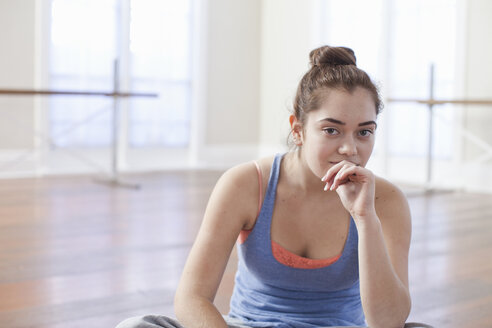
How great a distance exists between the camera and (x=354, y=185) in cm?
119

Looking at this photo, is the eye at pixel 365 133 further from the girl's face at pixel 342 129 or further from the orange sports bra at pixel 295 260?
the orange sports bra at pixel 295 260

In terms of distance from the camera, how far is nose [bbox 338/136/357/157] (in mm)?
1185

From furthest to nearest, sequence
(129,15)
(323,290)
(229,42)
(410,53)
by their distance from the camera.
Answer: (229,42) → (129,15) → (410,53) → (323,290)

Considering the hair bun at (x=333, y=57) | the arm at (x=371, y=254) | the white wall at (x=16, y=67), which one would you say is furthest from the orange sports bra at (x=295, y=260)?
the white wall at (x=16, y=67)

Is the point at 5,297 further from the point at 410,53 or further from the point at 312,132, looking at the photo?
the point at 410,53

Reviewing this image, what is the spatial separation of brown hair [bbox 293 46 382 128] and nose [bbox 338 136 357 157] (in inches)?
3.5

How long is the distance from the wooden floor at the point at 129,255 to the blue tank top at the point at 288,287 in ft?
2.37

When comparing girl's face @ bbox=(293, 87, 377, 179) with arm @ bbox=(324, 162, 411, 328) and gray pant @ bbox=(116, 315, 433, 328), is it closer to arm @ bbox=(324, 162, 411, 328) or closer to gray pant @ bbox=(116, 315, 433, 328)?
arm @ bbox=(324, 162, 411, 328)

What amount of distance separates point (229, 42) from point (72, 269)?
16.5ft

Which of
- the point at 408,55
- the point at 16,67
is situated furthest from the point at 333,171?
the point at 16,67

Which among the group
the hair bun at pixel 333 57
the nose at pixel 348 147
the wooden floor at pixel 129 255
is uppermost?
the hair bun at pixel 333 57

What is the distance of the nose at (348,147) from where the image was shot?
118 cm

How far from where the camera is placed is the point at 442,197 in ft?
16.1

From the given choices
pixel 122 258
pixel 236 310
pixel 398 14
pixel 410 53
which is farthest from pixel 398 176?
pixel 236 310
